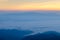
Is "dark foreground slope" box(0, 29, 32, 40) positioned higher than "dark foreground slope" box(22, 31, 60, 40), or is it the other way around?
"dark foreground slope" box(0, 29, 32, 40)

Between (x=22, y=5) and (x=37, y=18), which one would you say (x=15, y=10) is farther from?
(x=37, y=18)

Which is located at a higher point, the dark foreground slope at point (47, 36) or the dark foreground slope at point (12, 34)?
the dark foreground slope at point (12, 34)

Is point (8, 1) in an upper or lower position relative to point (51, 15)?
upper

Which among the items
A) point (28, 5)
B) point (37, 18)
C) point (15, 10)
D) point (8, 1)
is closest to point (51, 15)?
point (37, 18)

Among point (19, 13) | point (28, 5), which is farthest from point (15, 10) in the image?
point (28, 5)

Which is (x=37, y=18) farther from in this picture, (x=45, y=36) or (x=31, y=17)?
(x=45, y=36)

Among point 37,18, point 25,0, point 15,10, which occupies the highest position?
point 25,0
